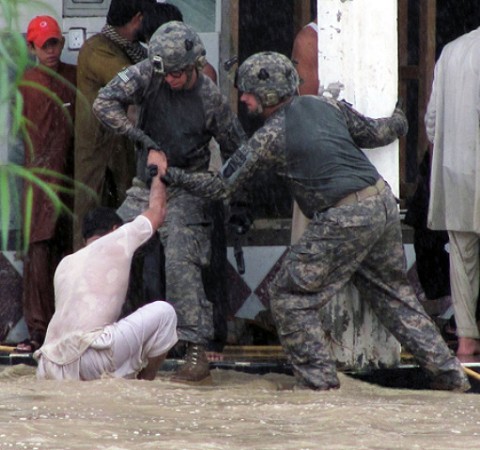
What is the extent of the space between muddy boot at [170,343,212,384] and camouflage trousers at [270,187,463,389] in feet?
1.86

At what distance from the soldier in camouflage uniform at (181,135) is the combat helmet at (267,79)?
1.47ft

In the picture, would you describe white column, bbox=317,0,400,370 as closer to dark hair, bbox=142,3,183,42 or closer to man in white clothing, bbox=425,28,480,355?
man in white clothing, bbox=425,28,480,355

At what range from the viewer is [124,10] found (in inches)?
354

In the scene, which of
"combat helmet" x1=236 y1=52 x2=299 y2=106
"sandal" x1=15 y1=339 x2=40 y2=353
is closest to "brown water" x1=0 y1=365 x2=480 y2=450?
"sandal" x1=15 y1=339 x2=40 y2=353

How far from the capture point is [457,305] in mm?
8562

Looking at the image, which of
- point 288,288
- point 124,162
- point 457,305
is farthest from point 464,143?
point 124,162

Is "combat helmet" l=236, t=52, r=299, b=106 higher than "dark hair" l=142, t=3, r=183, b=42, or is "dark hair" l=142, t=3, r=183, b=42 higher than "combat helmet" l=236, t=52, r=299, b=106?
"dark hair" l=142, t=3, r=183, b=42

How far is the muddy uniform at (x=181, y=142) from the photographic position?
8070 millimetres

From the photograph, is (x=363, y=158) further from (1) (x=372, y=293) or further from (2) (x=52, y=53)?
(2) (x=52, y=53)

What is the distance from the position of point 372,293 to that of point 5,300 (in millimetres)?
2854

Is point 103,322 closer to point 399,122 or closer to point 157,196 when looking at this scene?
point 157,196

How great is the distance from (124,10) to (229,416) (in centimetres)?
333

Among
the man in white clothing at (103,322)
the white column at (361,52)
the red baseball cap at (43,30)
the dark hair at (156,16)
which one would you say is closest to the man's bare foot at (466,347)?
the white column at (361,52)

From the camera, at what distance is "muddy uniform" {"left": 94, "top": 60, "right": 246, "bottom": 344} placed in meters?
8.07
